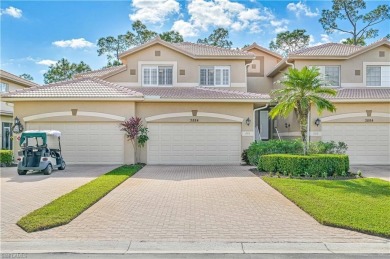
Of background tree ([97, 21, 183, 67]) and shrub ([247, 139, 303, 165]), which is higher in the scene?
background tree ([97, 21, 183, 67])

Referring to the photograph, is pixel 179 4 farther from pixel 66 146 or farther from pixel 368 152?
pixel 368 152

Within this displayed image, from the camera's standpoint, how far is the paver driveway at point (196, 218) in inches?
253

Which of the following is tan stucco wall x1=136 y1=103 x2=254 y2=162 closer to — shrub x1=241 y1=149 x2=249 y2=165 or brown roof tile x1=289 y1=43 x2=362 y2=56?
shrub x1=241 y1=149 x2=249 y2=165

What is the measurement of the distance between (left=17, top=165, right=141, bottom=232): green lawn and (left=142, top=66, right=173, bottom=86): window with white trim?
10.5 meters

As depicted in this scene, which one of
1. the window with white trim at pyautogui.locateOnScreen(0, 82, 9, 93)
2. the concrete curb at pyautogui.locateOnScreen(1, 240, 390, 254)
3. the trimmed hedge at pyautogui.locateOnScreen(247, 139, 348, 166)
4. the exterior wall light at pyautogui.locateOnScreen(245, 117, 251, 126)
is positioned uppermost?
the window with white trim at pyautogui.locateOnScreen(0, 82, 9, 93)

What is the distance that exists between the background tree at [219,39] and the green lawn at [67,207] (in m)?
35.5

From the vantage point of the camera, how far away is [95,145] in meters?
18.6

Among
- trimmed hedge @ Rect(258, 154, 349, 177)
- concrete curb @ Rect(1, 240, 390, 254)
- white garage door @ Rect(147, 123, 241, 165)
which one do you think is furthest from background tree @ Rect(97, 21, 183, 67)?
concrete curb @ Rect(1, 240, 390, 254)

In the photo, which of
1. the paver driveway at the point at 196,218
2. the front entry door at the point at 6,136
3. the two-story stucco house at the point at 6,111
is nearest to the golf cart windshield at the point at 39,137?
the paver driveway at the point at 196,218

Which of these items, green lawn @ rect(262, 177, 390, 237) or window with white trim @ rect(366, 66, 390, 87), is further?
window with white trim @ rect(366, 66, 390, 87)

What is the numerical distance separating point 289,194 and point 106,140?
11506mm

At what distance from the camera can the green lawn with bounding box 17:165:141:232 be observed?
7.06m

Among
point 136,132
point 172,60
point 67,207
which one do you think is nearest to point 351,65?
point 172,60

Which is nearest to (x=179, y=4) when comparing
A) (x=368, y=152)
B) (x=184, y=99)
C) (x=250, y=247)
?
(x=184, y=99)
